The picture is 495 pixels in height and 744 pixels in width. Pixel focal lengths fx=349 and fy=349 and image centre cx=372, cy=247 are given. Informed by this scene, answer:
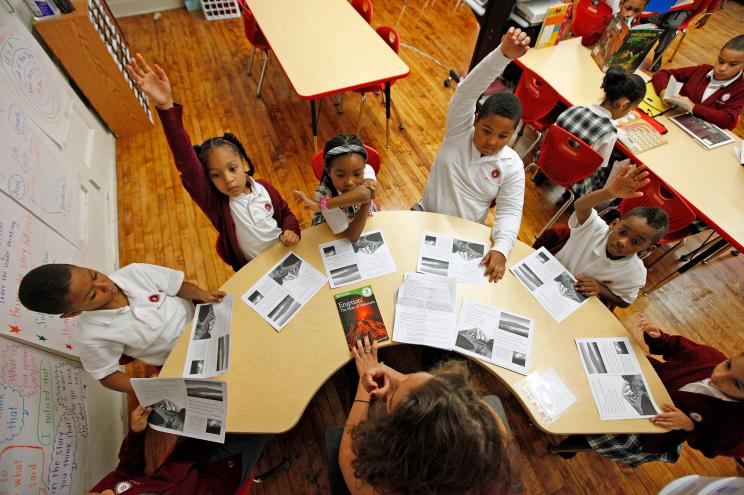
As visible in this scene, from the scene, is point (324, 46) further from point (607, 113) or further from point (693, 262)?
point (693, 262)

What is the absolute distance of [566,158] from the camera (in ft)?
7.46

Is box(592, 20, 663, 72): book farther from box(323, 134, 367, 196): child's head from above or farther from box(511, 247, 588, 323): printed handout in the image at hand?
box(323, 134, 367, 196): child's head from above

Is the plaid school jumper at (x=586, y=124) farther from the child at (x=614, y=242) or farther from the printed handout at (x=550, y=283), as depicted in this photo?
the printed handout at (x=550, y=283)

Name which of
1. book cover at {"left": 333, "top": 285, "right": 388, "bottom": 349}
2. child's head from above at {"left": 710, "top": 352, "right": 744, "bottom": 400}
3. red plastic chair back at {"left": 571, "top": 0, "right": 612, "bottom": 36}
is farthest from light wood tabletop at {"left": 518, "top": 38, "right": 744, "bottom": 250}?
book cover at {"left": 333, "top": 285, "right": 388, "bottom": 349}

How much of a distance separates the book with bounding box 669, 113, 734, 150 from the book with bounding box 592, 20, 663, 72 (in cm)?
58

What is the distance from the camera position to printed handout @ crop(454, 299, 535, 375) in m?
1.36

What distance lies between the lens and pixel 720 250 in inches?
89.5

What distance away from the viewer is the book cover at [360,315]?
139 centimetres

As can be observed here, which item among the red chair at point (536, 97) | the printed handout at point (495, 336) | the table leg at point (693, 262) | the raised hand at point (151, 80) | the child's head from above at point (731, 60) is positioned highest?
the raised hand at point (151, 80)

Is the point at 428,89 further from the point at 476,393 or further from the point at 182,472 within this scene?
the point at 182,472

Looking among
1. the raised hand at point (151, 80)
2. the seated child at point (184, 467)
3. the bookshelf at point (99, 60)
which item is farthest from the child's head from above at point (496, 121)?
the bookshelf at point (99, 60)

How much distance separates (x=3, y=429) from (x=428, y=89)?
3983 mm

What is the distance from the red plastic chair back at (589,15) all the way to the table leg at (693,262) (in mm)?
1959

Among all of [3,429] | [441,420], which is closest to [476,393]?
[441,420]
